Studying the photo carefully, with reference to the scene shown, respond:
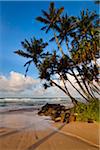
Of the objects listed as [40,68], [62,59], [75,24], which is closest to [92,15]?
[75,24]

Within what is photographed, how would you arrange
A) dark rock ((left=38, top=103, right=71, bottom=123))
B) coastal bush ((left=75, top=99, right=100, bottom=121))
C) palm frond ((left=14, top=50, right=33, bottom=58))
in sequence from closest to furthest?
coastal bush ((left=75, top=99, right=100, bottom=121)), dark rock ((left=38, top=103, right=71, bottom=123)), palm frond ((left=14, top=50, right=33, bottom=58))

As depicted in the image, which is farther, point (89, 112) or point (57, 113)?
point (57, 113)

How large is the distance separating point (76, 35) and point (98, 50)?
329 centimetres

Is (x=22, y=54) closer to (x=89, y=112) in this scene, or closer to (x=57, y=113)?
(x=57, y=113)

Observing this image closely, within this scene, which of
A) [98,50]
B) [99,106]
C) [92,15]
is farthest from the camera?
[92,15]

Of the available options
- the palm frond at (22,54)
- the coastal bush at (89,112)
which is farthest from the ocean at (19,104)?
the coastal bush at (89,112)

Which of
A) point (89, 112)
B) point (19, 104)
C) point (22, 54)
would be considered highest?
point (22, 54)

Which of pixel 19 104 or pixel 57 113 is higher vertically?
pixel 19 104

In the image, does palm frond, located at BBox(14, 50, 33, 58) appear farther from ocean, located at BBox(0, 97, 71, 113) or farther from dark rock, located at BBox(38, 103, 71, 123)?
ocean, located at BBox(0, 97, 71, 113)

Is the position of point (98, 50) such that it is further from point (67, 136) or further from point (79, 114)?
point (67, 136)

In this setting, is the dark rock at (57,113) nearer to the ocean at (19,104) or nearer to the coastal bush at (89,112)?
the coastal bush at (89,112)

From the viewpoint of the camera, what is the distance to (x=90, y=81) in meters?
23.3

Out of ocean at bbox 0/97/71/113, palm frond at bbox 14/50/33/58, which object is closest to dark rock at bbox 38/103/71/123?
ocean at bbox 0/97/71/113

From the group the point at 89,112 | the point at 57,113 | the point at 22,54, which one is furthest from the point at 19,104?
the point at 89,112
